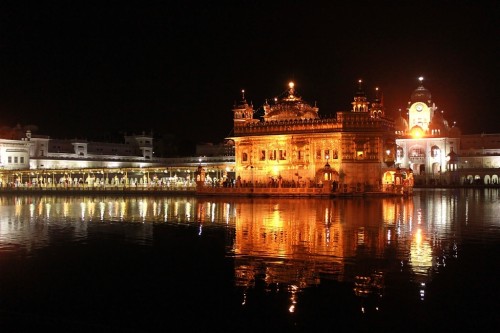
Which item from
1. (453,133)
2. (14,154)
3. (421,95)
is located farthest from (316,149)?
(14,154)

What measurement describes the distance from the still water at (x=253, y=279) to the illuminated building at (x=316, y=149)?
92.0ft

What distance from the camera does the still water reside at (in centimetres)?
948

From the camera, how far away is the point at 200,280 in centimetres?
1248

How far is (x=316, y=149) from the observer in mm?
51688

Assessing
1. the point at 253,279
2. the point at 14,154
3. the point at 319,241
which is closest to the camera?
the point at 253,279

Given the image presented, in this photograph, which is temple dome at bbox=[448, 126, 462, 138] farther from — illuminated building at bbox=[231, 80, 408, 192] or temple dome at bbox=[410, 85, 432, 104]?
illuminated building at bbox=[231, 80, 408, 192]

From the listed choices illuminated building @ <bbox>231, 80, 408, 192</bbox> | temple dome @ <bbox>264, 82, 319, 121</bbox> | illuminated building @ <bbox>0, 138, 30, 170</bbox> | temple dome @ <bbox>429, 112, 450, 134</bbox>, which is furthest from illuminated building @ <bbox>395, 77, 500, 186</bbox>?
illuminated building @ <bbox>0, 138, 30, 170</bbox>

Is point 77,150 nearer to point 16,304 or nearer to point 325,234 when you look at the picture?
point 325,234

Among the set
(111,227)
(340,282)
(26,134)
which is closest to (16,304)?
(340,282)

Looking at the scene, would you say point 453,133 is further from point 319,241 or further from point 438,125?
point 319,241

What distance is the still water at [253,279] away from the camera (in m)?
9.48

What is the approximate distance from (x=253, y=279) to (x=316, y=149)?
40051mm

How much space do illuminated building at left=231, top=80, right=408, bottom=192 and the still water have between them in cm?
2805

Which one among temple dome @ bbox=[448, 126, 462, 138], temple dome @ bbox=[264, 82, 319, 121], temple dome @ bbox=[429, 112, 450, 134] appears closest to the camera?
temple dome @ bbox=[264, 82, 319, 121]
